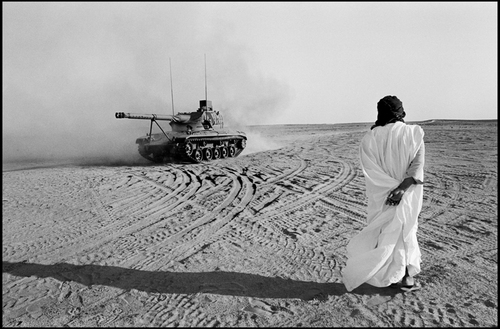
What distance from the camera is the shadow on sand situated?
3.94m

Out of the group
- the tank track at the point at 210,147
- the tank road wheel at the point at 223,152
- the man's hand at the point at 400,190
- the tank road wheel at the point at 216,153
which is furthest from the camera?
the tank road wheel at the point at 223,152

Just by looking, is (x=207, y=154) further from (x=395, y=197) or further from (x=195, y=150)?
(x=395, y=197)

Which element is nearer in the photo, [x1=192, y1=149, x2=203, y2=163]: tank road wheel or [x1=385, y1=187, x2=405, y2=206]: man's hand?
[x1=385, y1=187, x2=405, y2=206]: man's hand

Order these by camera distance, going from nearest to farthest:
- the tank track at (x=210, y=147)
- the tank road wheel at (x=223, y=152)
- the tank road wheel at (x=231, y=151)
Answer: the tank track at (x=210, y=147)
the tank road wheel at (x=223, y=152)
the tank road wheel at (x=231, y=151)

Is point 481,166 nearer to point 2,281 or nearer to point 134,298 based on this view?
point 134,298

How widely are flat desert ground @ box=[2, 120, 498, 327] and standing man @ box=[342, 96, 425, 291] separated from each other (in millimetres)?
267

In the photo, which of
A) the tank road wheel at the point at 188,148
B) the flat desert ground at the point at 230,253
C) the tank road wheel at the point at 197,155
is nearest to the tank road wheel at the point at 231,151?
the tank road wheel at the point at 197,155

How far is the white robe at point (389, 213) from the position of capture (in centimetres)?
362

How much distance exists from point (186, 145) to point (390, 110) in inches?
432

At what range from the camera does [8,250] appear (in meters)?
5.60

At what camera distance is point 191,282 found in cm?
430

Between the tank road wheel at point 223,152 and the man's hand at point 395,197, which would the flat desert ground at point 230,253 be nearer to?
the man's hand at point 395,197

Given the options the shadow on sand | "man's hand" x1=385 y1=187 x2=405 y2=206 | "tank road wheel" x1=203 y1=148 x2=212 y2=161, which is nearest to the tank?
"tank road wheel" x1=203 y1=148 x2=212 y2=161

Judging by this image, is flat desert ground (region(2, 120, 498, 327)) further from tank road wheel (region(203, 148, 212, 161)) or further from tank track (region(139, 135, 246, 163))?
tank road wheel (region(203, 148, 212, 161))
